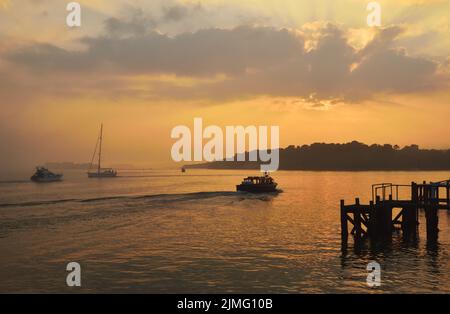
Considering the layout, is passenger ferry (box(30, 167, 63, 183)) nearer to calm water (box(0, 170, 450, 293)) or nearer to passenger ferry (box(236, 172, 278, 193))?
passenger ferry (box(236, 172, 278, 193))

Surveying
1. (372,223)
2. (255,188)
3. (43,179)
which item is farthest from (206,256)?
(43,179)

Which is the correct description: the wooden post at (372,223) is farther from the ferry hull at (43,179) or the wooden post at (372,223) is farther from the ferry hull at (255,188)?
the ferry hull at (43,179)

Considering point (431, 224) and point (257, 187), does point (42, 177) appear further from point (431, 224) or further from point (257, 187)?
point (431, 224)

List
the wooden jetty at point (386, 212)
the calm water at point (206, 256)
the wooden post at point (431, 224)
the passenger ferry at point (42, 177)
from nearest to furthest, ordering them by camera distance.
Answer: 1. the calm water at point (206, 256)
2. the wooden post at point (431, 224)
3. the wooden jetty at point (386, 212)
4. the passenger ferry at point (42, 177)

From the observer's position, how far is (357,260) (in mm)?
29859

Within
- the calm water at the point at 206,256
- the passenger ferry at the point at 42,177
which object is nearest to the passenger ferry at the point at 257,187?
the calm water at the point at 206,256

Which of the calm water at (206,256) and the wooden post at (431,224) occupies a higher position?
the wooden post at (431,224)

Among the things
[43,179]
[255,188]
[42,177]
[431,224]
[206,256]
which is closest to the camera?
[206,256]

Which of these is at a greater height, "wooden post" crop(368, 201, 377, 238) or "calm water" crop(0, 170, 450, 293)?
"wooden post" crop(368, 201, 377, 238)

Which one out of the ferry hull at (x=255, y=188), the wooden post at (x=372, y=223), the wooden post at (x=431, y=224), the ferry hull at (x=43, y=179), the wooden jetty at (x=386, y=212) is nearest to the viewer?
the wooden post at (x=431, y=224)

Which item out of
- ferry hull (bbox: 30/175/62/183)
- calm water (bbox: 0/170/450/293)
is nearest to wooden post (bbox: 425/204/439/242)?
calm water (bbox: 0/170/450/293)

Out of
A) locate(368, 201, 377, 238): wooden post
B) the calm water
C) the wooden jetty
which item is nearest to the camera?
the calm water

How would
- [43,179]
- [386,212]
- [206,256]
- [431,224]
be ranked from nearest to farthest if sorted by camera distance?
[206,256], [431,224], [386,212], [43,179]
